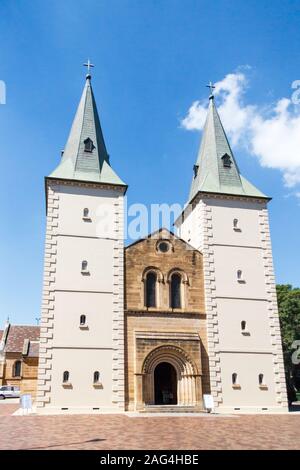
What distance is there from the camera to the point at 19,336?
54.6 meters

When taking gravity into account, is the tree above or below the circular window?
below

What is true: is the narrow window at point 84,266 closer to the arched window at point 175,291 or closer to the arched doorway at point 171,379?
the arched window at point 175,291

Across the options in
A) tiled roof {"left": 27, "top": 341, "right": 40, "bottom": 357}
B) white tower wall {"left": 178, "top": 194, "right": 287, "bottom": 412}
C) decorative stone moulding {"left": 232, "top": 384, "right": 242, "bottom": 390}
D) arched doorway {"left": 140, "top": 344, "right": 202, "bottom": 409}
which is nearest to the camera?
arched doorway {"left": 140, "top": 344, "right": 202, "bottom": 409}

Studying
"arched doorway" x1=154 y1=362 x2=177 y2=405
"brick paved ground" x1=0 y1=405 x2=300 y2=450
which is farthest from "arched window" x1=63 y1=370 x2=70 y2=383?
"arched doorway" x1=154 y1=362 x2=177 y2=405

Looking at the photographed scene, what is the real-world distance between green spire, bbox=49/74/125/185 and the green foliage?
75.6ft

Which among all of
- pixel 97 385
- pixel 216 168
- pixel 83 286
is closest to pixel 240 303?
pixel 216 168

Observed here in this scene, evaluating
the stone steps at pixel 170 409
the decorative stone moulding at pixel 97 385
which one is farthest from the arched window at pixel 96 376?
the stone steps at pixel 170 409

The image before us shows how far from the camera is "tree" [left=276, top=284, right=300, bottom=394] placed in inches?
1684

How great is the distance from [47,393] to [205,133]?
20.9 meters

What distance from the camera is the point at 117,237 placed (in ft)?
91.4

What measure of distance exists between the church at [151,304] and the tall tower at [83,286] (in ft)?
0.19

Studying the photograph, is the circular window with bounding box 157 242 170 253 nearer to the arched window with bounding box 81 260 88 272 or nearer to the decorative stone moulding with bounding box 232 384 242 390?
the arched window with bounding box 81 260 88 272

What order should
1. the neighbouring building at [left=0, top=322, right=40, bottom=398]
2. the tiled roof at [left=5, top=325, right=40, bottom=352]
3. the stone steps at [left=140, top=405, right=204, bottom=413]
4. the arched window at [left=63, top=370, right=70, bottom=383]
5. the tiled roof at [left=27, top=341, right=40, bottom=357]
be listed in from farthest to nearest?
the tiled roof at [left=5, top=325, right=40, bottom=352] → the neighbouring building at [left=0, top=322, right=40, bottom=398] → the tiled roof at [left=27, top=341, right=40, bottom=357] → the arched window at [left=63, top=370, right=70, bottom=383] → the stone steps at [left=140, top=405, right=204, bottom=413]

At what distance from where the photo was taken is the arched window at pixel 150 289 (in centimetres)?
2723
